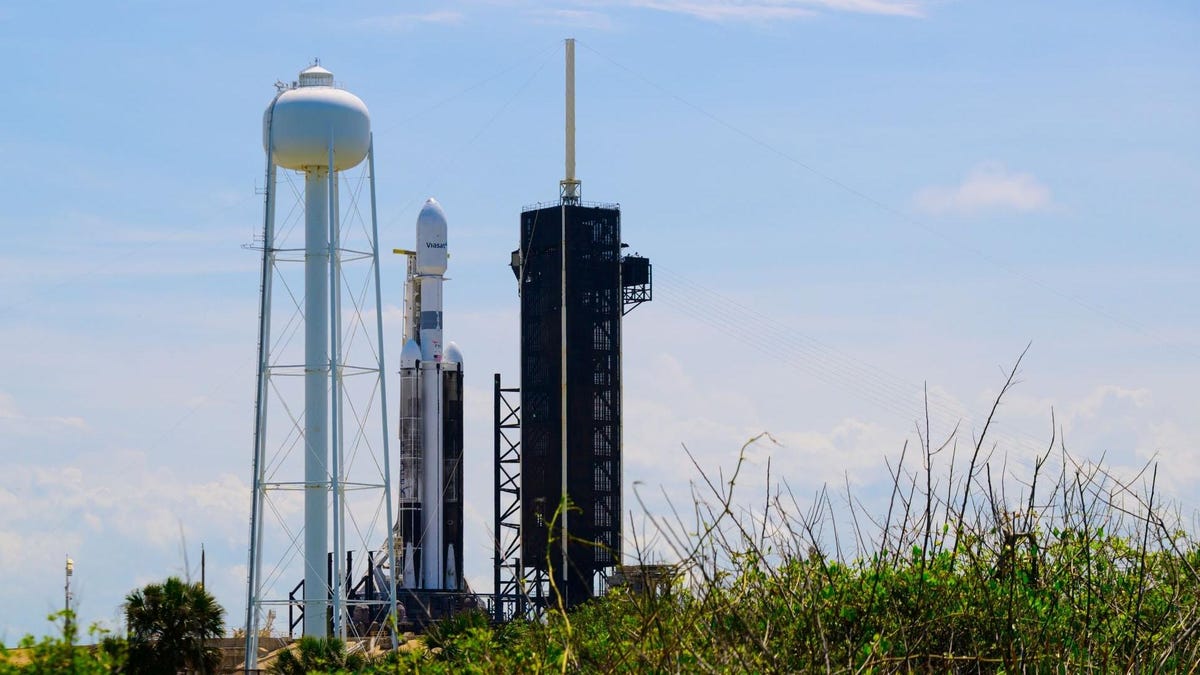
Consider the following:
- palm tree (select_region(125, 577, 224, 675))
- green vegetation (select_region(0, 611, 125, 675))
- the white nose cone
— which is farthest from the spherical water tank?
green vegetation (select_region(0, 611, 125, 675))

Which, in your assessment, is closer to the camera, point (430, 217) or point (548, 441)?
point (548, 441)

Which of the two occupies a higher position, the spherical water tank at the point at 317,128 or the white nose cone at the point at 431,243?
the white nose cone at the point at 431,243

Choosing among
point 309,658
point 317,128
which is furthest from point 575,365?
point 309,658

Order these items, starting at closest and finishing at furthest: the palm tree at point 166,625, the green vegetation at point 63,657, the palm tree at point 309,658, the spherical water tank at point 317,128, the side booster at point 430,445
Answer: the green vegetation at point 63,657 < the palm tree at point 166,625 < the palm tree at point 309,658 < the spherical water tank at point 317,128 < the side booster at point 430,445

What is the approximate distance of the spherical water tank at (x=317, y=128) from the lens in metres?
50.1

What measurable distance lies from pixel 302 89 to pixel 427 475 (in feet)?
101

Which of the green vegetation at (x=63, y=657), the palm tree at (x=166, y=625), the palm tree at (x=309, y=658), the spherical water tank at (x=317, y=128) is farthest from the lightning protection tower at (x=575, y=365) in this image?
the green vegetation at (x=63, y=657)

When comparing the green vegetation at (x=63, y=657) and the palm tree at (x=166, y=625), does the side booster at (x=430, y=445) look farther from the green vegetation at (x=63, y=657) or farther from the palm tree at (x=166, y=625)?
the green vegetation at (x=63, y=657)

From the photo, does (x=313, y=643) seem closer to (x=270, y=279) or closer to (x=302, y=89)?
(x=270, y=279)

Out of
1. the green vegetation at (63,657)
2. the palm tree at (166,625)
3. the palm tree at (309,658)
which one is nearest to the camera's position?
the green vegetation at (63,657)

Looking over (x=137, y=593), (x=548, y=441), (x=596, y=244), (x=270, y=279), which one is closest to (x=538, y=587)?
(x=548, y=441)

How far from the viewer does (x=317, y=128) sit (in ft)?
164

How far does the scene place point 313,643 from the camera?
137 feet

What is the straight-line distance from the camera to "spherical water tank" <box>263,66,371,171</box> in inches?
1971
